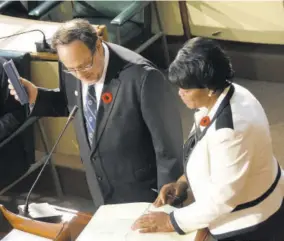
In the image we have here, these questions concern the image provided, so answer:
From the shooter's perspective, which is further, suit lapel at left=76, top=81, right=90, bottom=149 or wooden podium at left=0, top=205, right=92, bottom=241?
suit lapel at left=76, top=81, right=90, bottom=149

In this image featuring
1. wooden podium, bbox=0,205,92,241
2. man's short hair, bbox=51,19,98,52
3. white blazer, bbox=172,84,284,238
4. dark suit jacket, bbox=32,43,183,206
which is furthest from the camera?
dark suit jacket, bbox=32,43,183,206

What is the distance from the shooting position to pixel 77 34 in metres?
1.90

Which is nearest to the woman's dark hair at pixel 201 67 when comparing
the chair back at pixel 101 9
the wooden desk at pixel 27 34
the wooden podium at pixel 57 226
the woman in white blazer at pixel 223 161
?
the woman in white blazer at pixel 223 161

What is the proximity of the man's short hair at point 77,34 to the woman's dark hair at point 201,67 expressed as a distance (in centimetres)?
37

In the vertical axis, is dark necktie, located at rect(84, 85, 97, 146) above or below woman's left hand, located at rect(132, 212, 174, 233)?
above

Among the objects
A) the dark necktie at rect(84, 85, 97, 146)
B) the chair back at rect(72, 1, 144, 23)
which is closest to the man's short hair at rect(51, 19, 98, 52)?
the dark necktie at rect(84, 85, 97, 146)

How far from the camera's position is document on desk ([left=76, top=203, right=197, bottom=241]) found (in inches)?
65.7

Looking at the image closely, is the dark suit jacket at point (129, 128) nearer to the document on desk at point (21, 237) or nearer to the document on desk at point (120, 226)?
the document on desk at point (120, 226)

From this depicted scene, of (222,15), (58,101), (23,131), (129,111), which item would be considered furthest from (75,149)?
(222,15)

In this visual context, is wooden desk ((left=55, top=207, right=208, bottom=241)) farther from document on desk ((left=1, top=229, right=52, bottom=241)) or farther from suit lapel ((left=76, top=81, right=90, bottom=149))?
suit lapel ((left=76, top=81, right=90, bottom=149))

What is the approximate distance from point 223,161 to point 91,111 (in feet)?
2.26

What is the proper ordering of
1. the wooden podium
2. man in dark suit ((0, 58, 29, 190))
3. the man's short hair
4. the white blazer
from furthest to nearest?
man in dark suit ((0, 58, 29, 190))
the man's short hair
the wooden podium
the white blazer

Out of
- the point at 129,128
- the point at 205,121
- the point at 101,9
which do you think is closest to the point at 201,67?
the point at 205,121

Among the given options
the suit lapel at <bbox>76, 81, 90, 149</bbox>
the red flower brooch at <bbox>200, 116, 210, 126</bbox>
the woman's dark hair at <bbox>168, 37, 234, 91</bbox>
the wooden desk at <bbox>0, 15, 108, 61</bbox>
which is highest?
the woman's dark hair at <bbox>168, 37, 234, 91</bbox>
